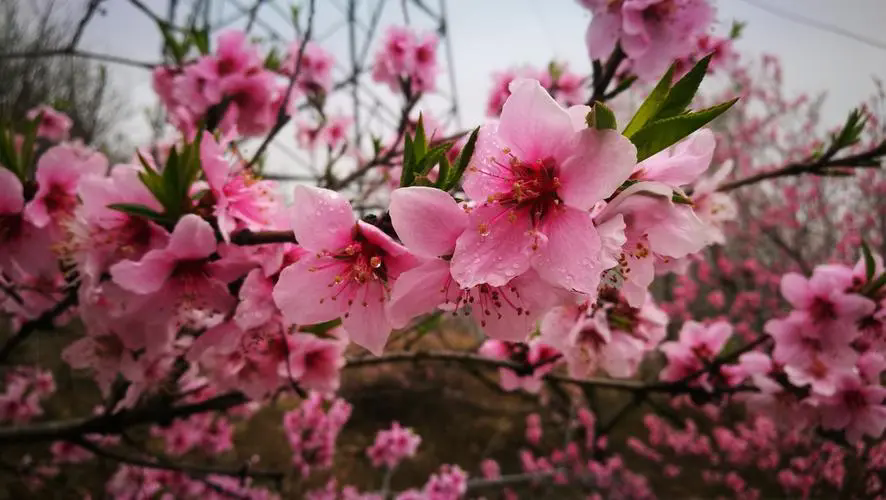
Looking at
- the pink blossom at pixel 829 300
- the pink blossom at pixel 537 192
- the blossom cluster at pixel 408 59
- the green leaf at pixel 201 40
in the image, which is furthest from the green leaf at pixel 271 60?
the pink blossom at pixel 829 300

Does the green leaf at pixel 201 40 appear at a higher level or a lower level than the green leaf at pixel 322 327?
higher

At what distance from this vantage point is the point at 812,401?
5.24 ft

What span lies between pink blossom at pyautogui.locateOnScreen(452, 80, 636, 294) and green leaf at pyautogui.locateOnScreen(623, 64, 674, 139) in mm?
86

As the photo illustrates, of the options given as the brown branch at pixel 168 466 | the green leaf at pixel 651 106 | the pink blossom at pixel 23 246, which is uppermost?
the green leaf at pixel 651 106

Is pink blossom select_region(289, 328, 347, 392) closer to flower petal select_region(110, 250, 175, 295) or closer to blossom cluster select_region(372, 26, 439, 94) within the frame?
flower petal select_region(110, 250, 175, 295)

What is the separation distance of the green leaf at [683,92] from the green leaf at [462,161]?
0.24m

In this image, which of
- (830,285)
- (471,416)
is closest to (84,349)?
(830,285)

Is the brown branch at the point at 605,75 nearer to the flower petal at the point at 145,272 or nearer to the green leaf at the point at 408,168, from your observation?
the green leaf at the point at 408,168

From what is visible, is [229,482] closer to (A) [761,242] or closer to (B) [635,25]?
(B) [635,25]

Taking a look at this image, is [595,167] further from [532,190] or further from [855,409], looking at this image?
[855,409]

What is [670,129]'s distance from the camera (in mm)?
599

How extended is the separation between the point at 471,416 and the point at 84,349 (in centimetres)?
701

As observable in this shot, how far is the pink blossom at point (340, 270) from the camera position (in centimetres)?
71

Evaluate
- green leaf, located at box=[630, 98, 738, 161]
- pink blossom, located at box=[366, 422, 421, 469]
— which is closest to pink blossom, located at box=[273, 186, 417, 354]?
green leaf, located at box=[630, 98, 738, 161]
